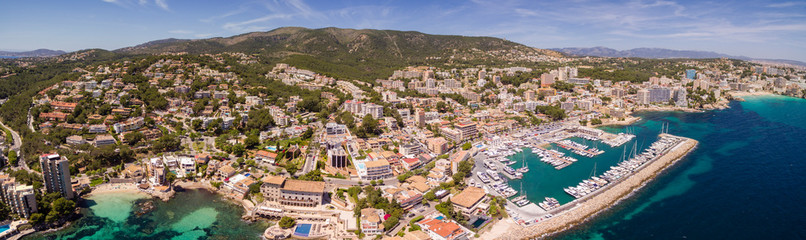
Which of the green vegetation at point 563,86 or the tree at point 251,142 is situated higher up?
the green vegetation at point 563,86

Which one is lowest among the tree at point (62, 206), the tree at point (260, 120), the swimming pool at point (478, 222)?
Answer: the swimming pool at point (478, 222)

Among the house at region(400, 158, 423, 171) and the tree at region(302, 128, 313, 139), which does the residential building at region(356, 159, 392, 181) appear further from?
the tree at region(302, 128, 313, 139)

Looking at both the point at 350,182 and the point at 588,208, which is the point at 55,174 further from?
the point at 588,208

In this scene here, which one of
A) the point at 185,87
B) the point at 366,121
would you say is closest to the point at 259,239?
the point at 366,121

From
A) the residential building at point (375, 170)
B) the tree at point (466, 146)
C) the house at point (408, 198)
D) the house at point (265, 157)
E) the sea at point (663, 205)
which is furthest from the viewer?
the tree at point (466, 146)

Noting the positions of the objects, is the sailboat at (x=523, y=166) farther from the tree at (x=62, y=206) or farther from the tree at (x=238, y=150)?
the tree at (x=62, y=206)

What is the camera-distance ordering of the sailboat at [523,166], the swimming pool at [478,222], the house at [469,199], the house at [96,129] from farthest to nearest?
the house at [96,129] < the sailboat at [523,166] < the house at [469,199] < the swimming pool at [478,222]

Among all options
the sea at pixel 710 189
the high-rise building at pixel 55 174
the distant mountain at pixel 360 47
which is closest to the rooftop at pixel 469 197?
the sea at pixel 710 189

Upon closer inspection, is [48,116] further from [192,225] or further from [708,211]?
[708,211]
